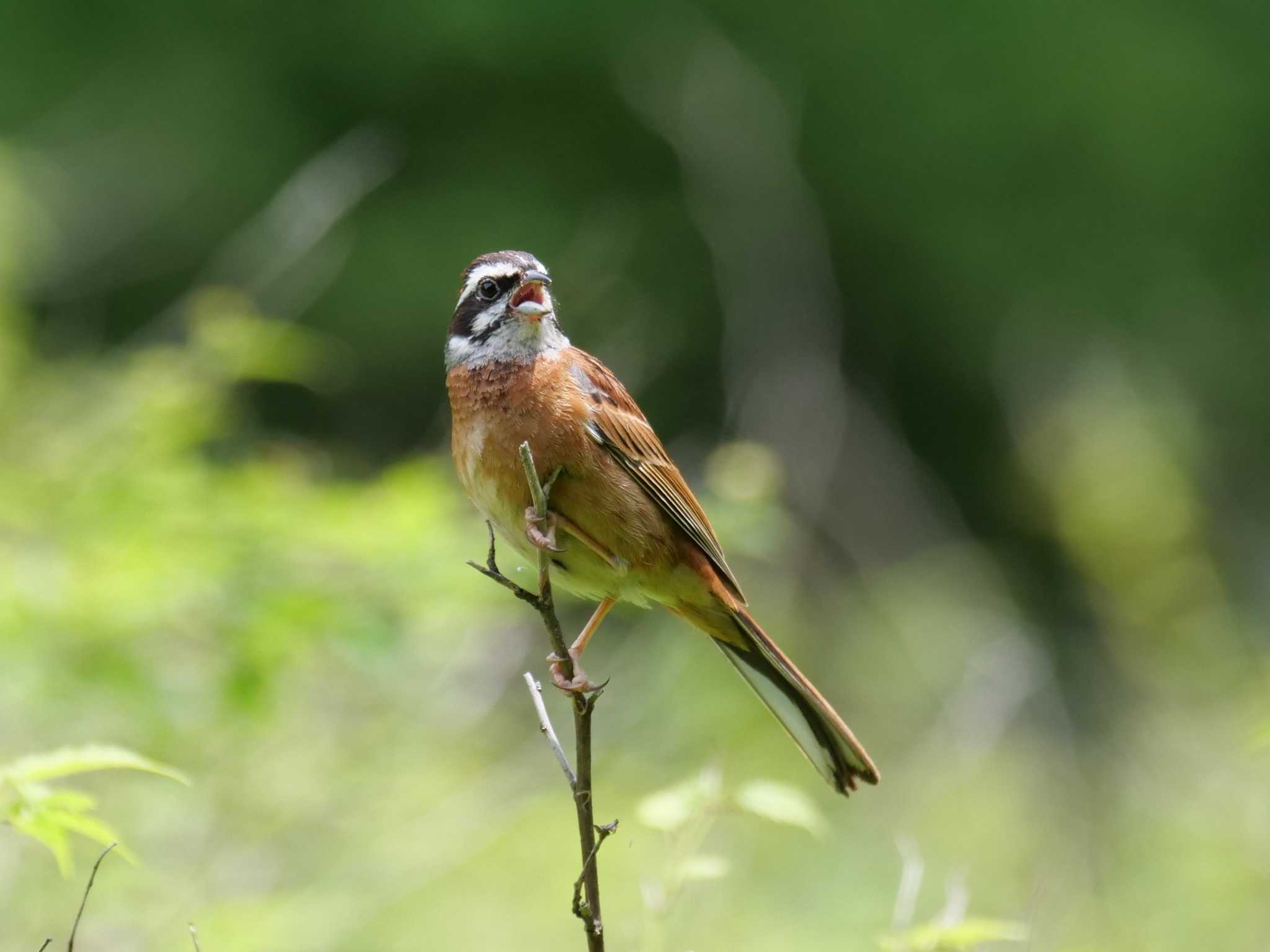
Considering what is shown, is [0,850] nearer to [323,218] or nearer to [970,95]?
[323,218]

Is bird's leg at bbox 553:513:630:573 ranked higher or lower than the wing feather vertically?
lower

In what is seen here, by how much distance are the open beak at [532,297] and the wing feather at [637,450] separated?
17 cm

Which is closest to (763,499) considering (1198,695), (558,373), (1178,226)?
(558,373)

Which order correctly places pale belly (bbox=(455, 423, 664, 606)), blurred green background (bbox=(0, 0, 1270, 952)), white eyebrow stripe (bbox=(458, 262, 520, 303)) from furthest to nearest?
1. blurred green background (bbox=(0, 0, 1270, 952))
2. white eyebrow stripe (bbox=(458, 262, 520, 303))
3. pale belly (bbox=(455, 423, 664, 606))

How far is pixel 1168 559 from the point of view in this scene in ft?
28.1

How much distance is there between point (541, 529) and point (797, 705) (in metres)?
0.85

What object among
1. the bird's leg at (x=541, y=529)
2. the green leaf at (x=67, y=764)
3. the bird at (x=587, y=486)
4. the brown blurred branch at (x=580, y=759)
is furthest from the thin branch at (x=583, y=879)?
the bird at (x=587, y=486)

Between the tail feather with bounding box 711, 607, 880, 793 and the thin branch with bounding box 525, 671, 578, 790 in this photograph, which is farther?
the tail feather with bounding box 711, 607, 880, 793

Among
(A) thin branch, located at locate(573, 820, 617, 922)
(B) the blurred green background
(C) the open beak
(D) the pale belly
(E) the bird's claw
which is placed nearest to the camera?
(A) thin branch, located at locate(573, 820, 617, 922)

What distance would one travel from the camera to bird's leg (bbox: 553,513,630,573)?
11.9 feet

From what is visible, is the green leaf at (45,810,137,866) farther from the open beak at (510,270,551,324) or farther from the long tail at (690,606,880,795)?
the open beak at (510,270,551,324)

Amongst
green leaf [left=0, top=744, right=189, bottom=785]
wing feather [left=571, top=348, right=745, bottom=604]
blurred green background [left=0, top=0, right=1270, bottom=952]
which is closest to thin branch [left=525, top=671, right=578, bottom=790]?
blurred green background [left=0, top=0, right=1270, bottom=952]

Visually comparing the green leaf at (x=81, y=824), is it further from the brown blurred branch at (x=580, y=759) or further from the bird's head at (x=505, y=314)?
the bird's head at (x=505, y=314)

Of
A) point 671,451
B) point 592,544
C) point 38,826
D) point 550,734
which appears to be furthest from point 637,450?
point 671,451
